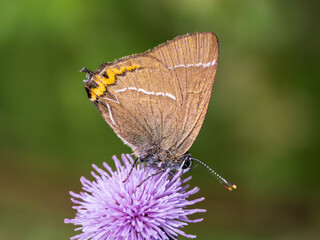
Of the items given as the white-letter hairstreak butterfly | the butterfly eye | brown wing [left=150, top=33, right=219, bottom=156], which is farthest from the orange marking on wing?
the butterfly eye

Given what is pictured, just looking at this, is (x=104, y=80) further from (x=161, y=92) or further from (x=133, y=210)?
(x=133, y=210)

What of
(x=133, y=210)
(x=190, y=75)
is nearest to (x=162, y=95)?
(x=190, y=75)

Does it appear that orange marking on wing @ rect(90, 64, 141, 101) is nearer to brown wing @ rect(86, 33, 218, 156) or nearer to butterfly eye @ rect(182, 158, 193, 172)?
brown wing @ rect(86, 33, 218, 156)

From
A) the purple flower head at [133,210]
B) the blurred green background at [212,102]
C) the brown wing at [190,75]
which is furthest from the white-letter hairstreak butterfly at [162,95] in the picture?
the blurred green background at [212,102]

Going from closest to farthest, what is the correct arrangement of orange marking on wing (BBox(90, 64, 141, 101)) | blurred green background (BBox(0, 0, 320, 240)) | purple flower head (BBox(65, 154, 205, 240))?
purple flower head (BBox(65, 154, 205, 240)), orange marking on wing (BBox(90, 64, 141, 101)), blurred green background (BBox(0, 0, 320, 240))

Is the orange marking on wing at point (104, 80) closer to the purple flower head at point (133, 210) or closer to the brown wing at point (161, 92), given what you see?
the brown wing at point (161, 92)

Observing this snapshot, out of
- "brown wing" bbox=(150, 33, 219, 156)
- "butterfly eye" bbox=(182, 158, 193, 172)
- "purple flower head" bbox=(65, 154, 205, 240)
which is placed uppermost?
"brown wing" bbox=(150, 33, 219, 156)

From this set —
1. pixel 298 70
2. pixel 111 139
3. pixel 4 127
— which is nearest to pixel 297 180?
pixel 298 70

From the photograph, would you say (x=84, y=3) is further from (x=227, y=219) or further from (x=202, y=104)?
(x=227, y=219)
